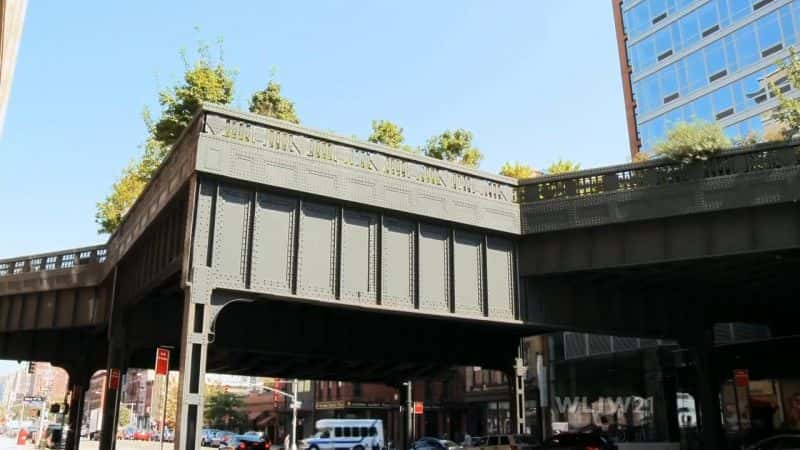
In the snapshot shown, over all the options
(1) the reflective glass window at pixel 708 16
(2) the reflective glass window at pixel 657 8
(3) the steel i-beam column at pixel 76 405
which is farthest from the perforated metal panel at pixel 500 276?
(2) the reflective glass window at pixel 657 8

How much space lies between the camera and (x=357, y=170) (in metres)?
21.5

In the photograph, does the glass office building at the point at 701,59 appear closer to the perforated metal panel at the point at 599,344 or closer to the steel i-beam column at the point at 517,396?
the perforated metal panel at the point at 599,344

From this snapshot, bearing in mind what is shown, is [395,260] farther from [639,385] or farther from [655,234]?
[639,385]

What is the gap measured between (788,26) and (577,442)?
125 feet

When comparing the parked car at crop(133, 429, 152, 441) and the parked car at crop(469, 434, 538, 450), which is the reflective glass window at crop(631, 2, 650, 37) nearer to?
the parked car at crop(469, 434, 538, 450)

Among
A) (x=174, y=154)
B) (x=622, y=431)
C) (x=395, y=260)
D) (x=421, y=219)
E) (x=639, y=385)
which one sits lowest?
(x=622, y=431)

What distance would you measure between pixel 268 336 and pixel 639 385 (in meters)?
29.7

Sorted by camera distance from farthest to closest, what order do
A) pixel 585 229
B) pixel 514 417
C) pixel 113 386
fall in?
pixel 514 417
pixel 113 386
pixel 585 229

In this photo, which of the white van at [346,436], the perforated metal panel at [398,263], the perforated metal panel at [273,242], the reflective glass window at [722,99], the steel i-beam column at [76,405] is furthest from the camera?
the reflective glass window at [722,99]

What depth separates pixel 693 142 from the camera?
23641mm

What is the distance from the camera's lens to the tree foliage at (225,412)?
320 feet

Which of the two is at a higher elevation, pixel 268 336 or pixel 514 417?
pixel 268 336

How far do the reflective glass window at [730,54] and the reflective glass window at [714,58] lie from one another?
39 cm

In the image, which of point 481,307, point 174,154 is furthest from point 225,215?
point 481,307
